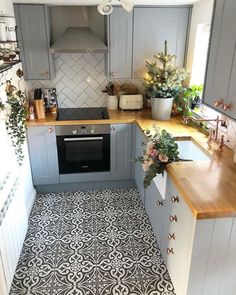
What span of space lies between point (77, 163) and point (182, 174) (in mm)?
1661

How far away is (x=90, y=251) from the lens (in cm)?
232

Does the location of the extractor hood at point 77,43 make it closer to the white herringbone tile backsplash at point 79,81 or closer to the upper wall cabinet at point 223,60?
the white herringbone tile backsplash at point 79,81

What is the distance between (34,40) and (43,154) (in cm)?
126

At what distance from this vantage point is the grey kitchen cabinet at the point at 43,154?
2.90 m

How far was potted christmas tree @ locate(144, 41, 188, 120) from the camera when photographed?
2779 millimetres

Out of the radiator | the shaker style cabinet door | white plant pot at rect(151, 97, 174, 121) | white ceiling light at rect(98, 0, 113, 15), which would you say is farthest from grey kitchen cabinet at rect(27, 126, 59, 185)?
white ceiling light at rect(98, 0, 113, 15)

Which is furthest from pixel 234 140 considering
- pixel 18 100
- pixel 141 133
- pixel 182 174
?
pixel 18 100

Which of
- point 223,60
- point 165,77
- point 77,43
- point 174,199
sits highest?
point 77,43

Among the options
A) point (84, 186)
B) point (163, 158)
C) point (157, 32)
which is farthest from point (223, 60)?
point (84, 186)

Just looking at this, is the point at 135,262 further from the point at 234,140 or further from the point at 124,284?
the point at 234,140

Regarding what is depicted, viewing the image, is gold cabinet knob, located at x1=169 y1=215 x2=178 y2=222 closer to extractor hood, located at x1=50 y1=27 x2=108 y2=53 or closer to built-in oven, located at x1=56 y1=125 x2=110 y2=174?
built-in oven, located at x1=56 y1=125 x2=110 y2=174

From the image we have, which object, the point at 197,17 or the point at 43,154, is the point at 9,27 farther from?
the point at 197,17

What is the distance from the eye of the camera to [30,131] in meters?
2.89

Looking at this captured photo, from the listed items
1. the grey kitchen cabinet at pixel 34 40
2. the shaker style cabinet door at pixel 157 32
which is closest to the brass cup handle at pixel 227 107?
the shaker style cabinet door at pixel 157 32
